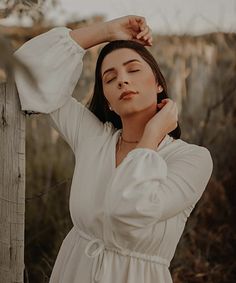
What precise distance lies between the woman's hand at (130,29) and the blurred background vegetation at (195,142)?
2.05 metres

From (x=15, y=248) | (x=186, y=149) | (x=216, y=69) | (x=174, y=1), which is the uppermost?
(x=186, y=149)

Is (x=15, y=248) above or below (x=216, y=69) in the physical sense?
above

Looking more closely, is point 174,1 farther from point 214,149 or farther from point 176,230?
point 176,230

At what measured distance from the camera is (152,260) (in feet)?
6.35

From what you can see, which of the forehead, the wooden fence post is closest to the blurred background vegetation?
the wooden fence post

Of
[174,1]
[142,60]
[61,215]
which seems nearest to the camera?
[142,60]

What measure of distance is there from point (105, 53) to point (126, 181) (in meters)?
0.54

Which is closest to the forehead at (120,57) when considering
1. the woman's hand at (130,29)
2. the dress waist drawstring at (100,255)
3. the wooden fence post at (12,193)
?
the woman's hand at (130,29)

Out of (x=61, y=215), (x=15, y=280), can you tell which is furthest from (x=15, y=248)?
(x=61, y=215)

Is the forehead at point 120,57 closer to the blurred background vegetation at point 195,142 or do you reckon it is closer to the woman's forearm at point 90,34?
the woman's forearm at point 90,34

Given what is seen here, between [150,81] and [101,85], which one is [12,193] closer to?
[101,85]

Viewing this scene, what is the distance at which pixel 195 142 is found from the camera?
509 centimetres

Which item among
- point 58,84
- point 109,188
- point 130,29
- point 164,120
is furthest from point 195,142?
point 109,188

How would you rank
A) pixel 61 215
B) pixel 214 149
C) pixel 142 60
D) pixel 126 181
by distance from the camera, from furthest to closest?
pixel 214 149
pixel 61 215
pixel 142 60
pixel 126 181
